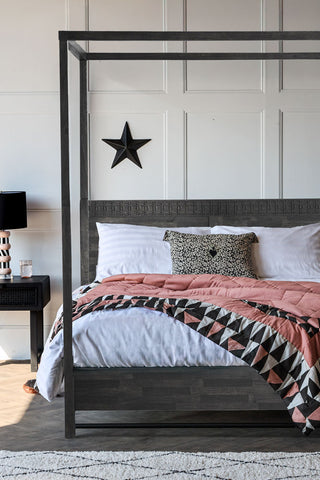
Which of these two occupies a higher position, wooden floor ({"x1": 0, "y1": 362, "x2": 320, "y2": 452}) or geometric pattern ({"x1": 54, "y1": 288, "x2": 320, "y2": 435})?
geometric pattern ({"x1": 54, "y1": 288, "x2": 320, "y2": 435})

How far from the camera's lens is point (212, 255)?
16.1 ft

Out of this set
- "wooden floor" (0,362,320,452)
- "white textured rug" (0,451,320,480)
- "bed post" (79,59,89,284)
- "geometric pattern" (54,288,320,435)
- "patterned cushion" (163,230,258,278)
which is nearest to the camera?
"white textured rug" (0,451,320,480)

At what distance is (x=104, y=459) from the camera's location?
333cm

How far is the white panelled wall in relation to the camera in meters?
5.53

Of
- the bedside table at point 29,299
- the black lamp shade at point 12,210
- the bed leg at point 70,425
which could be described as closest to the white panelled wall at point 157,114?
the black lamp shade at point 12,210

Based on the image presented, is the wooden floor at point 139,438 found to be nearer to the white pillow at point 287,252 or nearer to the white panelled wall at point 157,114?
the white pillow at point 287,252

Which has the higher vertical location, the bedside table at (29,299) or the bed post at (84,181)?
the bed post at (84,181)

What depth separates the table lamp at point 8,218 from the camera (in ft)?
17.0

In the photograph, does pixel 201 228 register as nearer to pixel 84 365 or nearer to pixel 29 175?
pixel 29 175

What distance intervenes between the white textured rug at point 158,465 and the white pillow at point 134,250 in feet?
6.06

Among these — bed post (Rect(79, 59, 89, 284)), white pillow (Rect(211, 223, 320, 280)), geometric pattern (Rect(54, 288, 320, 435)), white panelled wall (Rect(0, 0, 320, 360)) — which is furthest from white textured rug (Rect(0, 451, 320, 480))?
white panelled wall (Rect(0, 0, 320, 360))

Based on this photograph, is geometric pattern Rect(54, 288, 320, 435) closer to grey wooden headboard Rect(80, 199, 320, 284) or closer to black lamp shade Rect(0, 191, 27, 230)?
black lamp shade Rect(0, 191, 27, 230)

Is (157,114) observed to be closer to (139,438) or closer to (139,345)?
(139,345)

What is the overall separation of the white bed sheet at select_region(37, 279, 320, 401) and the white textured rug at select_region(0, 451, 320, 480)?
43cm
